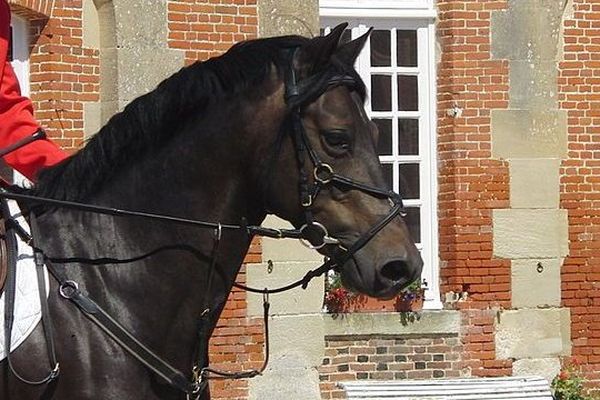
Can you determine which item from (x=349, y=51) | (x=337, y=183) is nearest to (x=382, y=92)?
(x=349, y=51)

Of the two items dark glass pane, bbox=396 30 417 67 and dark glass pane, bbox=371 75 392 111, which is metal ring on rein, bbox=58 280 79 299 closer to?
dark glass pane, bbox=371 75 392 111

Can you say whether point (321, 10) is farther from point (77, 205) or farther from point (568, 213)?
point (77, 205)

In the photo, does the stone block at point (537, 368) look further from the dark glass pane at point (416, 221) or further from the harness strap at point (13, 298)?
the harness strap at point (13, 298)

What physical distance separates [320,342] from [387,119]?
6.90 ft

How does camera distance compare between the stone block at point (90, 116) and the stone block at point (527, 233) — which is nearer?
the stone block at point (90, 116)

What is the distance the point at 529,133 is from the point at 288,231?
708 centimetres

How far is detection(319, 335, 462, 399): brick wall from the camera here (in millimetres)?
11547

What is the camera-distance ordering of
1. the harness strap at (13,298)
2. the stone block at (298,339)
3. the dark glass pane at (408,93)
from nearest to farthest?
1. the harness strap at (13,298)
2. the stone block at (298,339)
3. the dark glass pane at (408,93)

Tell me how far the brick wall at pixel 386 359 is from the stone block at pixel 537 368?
0.54 metres

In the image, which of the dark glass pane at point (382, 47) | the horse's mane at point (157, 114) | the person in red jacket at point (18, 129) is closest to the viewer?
the horse's mane at point (157, 114)

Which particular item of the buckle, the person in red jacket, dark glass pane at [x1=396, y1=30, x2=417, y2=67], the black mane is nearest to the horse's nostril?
the buckle

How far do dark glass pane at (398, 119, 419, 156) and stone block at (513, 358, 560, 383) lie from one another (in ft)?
6.75

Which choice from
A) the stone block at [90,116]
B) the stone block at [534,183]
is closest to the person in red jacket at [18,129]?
the stone block at [90,116]

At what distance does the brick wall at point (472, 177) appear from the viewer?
11812 millimetres
